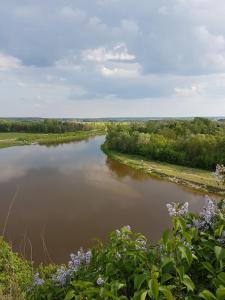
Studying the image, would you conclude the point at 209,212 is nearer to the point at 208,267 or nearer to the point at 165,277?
the point at 208,267

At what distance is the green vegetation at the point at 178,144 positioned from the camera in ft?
116

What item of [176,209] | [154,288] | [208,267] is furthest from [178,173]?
[154,288]

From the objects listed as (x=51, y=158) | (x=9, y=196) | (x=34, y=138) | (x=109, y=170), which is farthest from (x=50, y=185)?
(x=34, y=138)

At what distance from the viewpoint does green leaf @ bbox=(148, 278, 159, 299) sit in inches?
64.9

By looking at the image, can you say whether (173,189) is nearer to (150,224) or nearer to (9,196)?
(150,224)

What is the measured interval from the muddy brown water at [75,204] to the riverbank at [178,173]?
54.4 inches

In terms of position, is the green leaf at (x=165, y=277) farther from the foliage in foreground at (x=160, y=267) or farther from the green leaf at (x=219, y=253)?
the green leaf at (x=219, y=253)

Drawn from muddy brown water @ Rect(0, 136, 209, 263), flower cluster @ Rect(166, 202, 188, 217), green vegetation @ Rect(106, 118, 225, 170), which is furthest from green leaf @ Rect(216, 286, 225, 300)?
green vegetation @ Rect(106, 118, 225, 170)

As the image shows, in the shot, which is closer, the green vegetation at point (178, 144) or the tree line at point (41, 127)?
the green vegetation at point (178, 144)

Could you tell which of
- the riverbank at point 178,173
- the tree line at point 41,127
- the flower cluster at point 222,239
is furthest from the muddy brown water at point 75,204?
the tree line at point 41,127

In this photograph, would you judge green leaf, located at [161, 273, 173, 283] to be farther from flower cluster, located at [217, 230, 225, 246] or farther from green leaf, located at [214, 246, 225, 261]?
flower cluster, located at [217, 230, 225, 246]

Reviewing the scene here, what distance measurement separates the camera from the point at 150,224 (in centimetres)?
1738

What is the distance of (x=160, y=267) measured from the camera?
189 centimetres

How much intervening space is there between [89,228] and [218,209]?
47.8 ft
